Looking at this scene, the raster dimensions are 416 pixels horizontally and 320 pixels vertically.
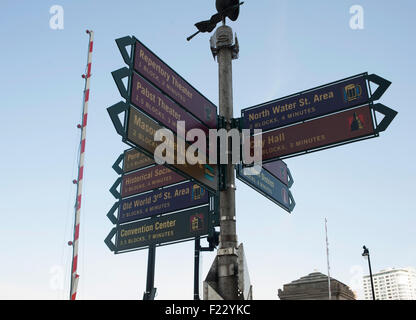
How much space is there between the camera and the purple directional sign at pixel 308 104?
31.6 feet

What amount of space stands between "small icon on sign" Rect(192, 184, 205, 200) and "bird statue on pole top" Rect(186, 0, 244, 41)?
14.3 feet

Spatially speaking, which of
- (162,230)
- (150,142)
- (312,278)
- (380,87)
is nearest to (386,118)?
(380,87)

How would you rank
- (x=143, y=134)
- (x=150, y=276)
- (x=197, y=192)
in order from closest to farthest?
(x=143, y=134)
(x=197, y=192)
(x=150, y=276)

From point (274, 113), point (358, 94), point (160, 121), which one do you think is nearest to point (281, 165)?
point (274, 113)

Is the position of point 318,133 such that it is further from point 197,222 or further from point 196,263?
point 196,263

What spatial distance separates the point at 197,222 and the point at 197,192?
2.94 ft

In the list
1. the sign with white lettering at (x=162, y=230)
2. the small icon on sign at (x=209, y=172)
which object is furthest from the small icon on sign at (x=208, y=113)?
the sign with white lettering at (x=162, y=230)

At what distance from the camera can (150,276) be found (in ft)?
52.5

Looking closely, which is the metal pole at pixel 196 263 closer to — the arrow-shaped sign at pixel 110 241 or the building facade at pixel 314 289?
the arrow-shaped sign at pixel 110 241

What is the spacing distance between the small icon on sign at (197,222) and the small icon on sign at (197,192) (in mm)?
545

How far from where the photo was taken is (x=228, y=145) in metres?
10.4

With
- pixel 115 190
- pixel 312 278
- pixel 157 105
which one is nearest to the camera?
pixel 157 105

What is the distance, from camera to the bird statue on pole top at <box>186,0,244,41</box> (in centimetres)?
1135
